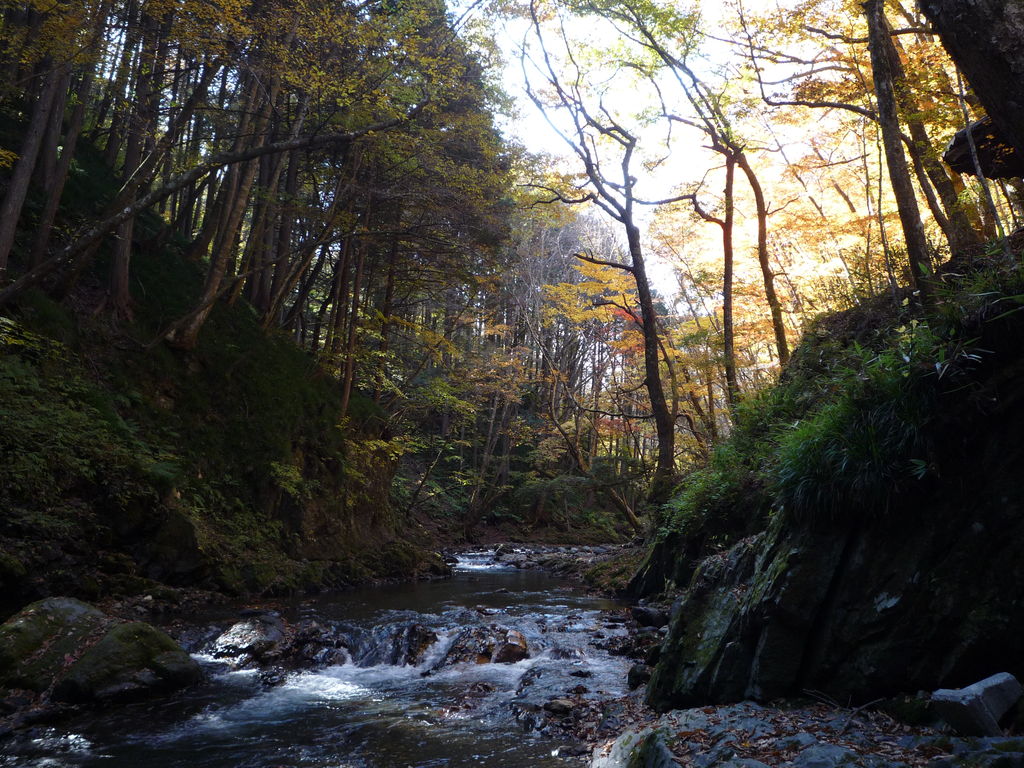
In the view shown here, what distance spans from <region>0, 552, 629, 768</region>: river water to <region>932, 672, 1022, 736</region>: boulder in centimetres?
257

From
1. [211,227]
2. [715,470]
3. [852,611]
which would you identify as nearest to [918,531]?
[852,611]

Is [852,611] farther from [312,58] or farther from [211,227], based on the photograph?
[211,227]

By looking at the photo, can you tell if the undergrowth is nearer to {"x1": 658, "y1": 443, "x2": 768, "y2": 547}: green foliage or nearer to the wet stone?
the wet stone

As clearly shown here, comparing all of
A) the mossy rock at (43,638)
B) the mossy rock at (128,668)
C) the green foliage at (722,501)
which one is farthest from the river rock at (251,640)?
the green foliage at (722,501)

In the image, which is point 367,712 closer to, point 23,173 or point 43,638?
point 43,638

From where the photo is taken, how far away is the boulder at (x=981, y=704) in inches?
115

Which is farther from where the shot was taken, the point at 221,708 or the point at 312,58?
the point at 312,58

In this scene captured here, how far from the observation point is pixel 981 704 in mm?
2938

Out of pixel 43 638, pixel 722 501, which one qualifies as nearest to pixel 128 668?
pixel 43 638

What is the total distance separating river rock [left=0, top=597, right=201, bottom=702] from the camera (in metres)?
5.38

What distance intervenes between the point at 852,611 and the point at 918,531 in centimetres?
67

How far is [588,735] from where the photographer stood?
5.01 metres

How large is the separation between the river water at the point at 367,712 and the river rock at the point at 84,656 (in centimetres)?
27

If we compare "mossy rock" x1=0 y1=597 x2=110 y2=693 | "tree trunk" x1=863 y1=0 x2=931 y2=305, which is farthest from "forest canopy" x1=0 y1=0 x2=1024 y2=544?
"mossy rock" x1=0 y1=597 x2=110 y2=693
